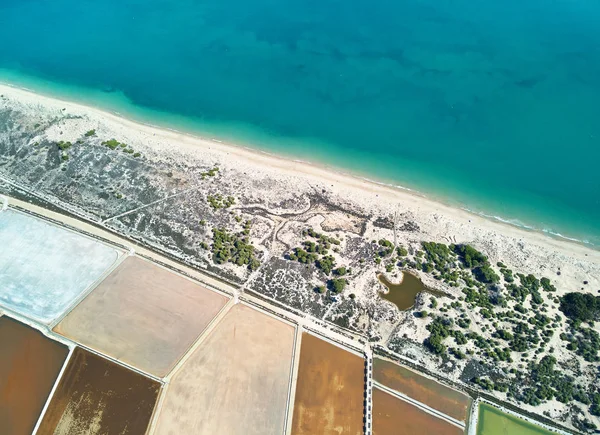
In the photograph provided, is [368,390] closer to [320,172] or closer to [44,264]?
[320,172]

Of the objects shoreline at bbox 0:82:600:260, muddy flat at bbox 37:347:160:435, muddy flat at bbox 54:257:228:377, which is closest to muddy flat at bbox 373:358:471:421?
muddy flat at bbox 54:257:228:377

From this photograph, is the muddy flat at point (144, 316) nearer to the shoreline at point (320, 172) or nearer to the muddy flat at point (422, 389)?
the muddy flat at point (422, 389)

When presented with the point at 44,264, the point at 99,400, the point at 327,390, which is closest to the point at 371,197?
the point at 327,390

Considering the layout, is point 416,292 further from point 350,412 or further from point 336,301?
point 350,412

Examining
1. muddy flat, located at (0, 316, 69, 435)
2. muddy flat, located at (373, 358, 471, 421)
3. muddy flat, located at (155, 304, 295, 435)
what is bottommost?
muddy flat, located at (0, 316, 69, 435)

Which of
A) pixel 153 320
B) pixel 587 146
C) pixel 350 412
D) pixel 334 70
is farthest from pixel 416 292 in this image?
pixel 334 70

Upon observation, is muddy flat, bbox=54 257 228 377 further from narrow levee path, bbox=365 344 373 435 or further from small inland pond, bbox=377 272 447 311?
small inland pond, bbox=377 272 447 311

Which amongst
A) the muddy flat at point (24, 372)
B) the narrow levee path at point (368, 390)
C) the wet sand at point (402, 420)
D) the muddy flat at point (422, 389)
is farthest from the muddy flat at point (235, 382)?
the muddy flat at point (24, 372)
